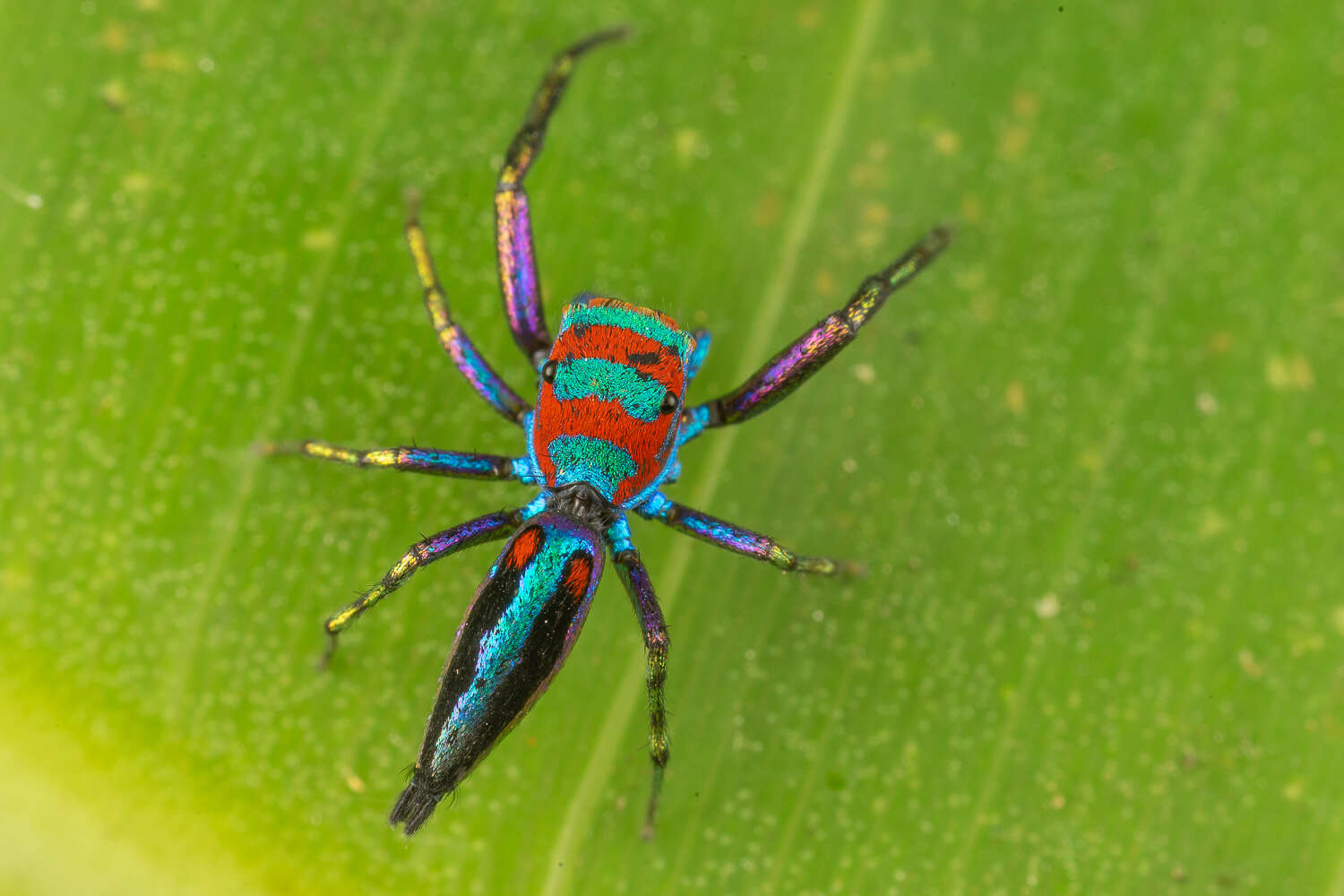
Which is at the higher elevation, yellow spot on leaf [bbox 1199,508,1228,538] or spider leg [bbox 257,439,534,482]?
yellow spot on leaf [bbox 1199,508,1228,538]

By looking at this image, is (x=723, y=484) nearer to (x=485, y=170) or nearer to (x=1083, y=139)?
(x=485, y=170)

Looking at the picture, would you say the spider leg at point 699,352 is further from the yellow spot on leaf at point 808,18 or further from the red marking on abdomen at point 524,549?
the yellow spot on leaf at point 808,18

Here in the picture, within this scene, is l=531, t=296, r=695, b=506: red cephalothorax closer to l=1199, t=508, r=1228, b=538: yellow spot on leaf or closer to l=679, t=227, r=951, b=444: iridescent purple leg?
l=679, t=227, r=951, b=444: iridescent purple leg

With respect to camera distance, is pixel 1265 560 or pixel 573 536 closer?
pixel 573 536

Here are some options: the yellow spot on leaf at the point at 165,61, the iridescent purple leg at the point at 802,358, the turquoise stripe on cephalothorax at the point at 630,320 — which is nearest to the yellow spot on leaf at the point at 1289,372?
the iridescent purple leg at the point at 802,358

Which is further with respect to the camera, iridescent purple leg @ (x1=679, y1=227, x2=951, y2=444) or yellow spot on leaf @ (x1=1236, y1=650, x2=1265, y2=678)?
yellow spot on leaf @ (x1=1236, y1=650, x2=1265, y2=678)

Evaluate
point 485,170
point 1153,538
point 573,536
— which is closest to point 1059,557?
point 1153,538

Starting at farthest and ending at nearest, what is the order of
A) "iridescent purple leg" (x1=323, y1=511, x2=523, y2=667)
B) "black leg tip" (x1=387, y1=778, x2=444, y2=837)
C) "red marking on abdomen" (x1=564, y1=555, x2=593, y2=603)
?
"iridescent purple leg" (x1=323, y1=511, x2=523, y2=667) → "red marking on abdomen" (x1=564, y1=555, x2=593, y2=603) → "black leg tip" (x1=387, y1=778, x2=444, y2=837)

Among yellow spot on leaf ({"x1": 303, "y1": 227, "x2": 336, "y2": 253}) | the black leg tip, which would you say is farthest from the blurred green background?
the black leg tip
